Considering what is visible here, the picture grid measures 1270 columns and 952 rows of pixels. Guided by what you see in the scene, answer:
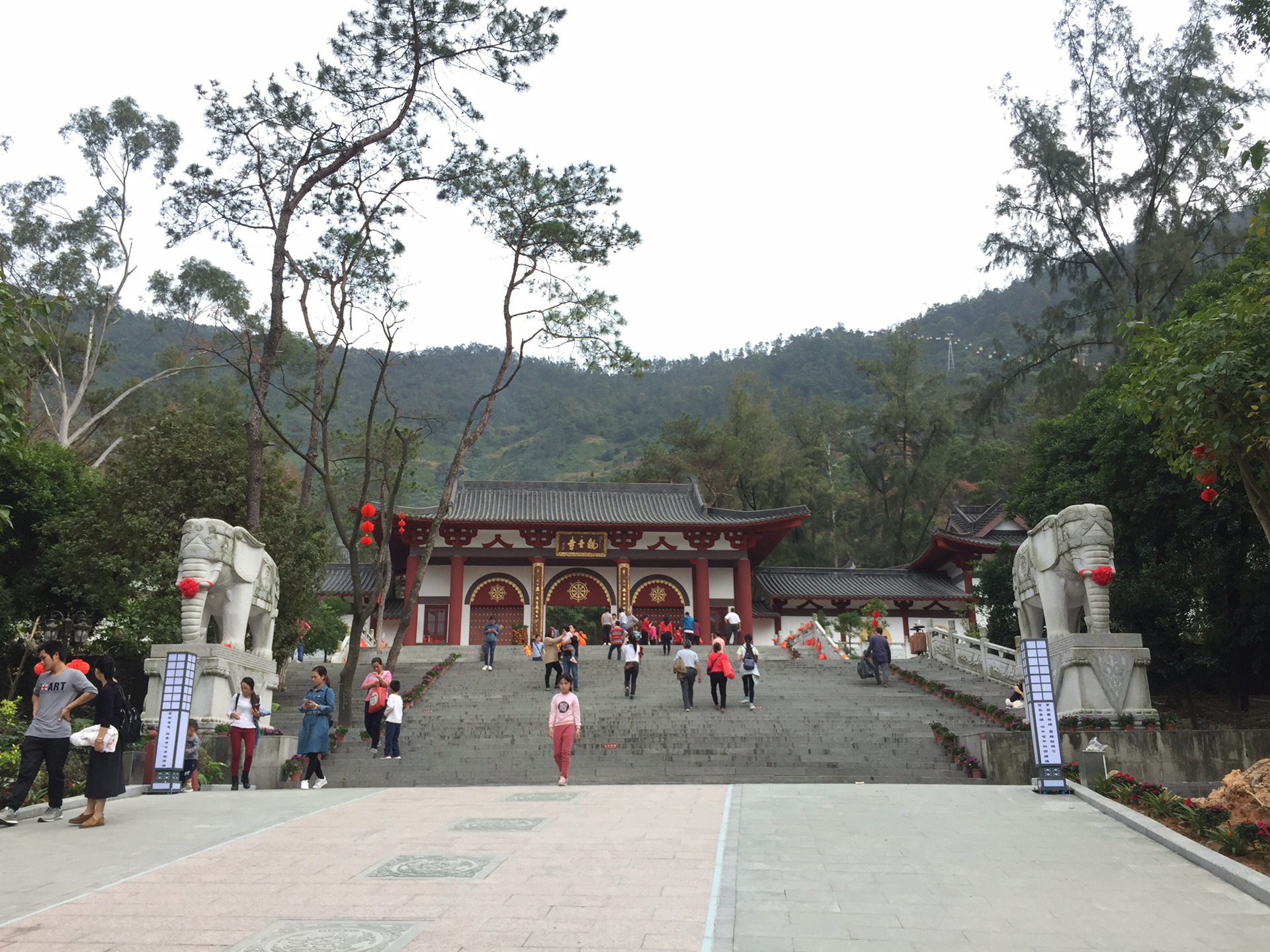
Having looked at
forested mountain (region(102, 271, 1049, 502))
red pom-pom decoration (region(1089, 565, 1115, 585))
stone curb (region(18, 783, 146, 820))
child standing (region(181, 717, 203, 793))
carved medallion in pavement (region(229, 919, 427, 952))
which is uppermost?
forested mountain (region(102, 271, 1049, 502))

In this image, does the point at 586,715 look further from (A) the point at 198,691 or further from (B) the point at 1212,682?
(B) the point at 1212,682

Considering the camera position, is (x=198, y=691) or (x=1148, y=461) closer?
(x=198, y=691)

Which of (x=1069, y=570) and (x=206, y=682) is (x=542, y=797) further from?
(x=1069, y=570)

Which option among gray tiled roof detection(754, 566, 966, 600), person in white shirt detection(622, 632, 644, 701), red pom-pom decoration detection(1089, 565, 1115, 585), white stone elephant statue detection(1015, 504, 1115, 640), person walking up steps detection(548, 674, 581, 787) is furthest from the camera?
gray tiled roof detection(754, 566, 966, 600)

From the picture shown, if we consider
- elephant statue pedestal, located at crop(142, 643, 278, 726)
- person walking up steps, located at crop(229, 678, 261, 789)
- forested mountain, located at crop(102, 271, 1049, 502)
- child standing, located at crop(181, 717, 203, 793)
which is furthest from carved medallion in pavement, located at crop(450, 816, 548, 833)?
forested mountain, located at crop(102, 271, 1049, 502)

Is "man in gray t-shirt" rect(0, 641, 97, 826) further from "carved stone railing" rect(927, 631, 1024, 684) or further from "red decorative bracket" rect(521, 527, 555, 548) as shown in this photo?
"red decorative bracket" rect(521, 527, 555, 548)

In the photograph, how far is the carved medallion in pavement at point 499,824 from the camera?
247 inches

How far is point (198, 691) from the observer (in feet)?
36.5

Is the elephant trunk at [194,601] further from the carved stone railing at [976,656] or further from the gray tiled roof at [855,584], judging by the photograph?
the gray tiled roof at [855,584]

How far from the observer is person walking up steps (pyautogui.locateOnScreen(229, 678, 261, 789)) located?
9578 millimetres

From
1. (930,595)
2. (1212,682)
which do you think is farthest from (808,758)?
(930,595)

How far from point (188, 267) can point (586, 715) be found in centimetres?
1937

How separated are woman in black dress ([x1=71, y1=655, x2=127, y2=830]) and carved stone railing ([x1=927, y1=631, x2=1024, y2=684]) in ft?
39.5

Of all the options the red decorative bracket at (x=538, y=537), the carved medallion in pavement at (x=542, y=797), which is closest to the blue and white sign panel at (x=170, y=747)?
the carved medallion in pavement at (x=542, y=797)
